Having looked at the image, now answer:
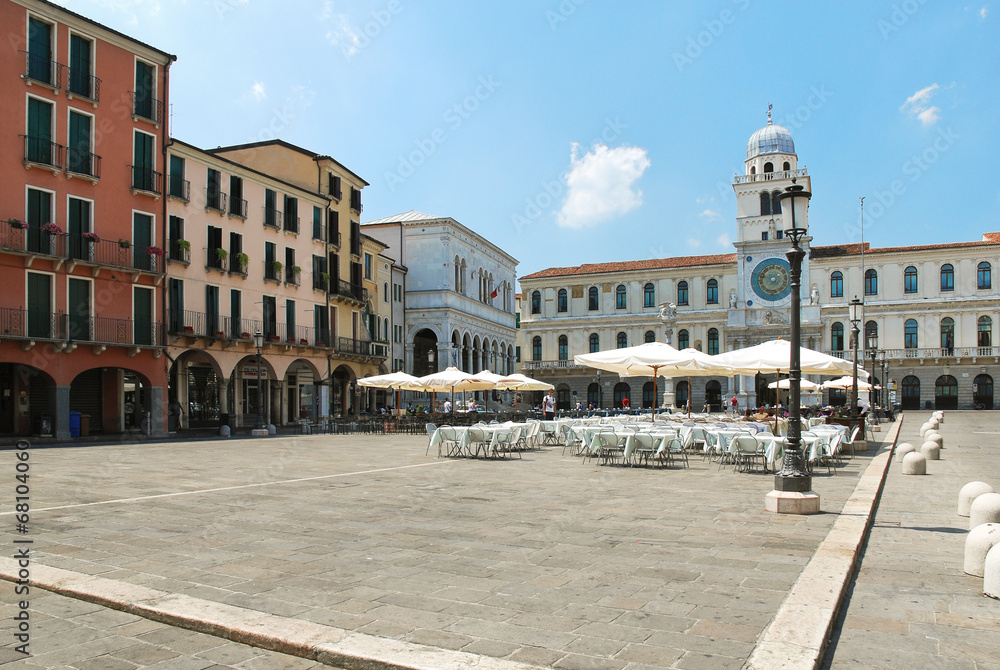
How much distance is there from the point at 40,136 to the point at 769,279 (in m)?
57.8

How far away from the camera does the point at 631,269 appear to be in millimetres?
74750

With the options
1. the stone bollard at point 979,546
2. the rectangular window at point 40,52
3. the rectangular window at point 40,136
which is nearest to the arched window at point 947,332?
the rectangular window at point 40,136

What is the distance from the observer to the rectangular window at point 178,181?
29.7m

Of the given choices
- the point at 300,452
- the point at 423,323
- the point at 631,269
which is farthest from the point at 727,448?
the point at 631,269

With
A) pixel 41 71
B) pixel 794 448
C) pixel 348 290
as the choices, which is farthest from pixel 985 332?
pixel 41 71

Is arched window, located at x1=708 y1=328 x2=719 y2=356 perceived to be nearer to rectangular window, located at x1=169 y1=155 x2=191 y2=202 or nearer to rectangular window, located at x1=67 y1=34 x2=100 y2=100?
rectangular window, located at x1=169 y1=155 x2=191 y2=202

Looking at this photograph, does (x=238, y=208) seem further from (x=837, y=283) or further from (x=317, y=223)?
(x=837, y=283)

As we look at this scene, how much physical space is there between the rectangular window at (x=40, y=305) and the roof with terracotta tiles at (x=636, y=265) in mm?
56924

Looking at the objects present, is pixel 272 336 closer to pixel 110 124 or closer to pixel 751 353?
pixel 110 124

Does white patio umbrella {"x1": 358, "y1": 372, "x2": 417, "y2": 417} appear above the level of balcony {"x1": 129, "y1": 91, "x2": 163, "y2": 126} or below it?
below

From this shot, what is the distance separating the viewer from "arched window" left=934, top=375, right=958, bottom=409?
2504 inches

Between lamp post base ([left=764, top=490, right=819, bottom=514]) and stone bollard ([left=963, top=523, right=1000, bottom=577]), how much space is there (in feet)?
9.24

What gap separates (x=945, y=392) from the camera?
2515 inches

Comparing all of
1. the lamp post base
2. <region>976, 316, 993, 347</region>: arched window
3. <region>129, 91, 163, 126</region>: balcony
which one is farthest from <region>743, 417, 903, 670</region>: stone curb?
<region>976, 316, 993, 347</region>: arched window
